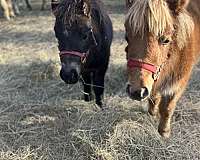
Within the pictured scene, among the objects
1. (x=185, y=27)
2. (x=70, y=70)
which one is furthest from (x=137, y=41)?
(x=70, y=70)

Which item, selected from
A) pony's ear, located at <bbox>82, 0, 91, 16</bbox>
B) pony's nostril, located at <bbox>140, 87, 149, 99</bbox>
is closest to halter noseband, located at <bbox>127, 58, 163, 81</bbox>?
pony's nostril, located at <bbox>140, 87, 149, 99</bbox>

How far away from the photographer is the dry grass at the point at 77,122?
12.9 feet

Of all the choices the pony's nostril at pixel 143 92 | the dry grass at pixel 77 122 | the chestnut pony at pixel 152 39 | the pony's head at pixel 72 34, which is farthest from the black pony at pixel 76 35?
the pony's nostril at pixel 143 92

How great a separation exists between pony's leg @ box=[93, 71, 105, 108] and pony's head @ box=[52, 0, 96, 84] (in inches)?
26.2

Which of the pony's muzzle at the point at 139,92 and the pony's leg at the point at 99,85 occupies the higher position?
the pony's muzzle at the point at 139,92

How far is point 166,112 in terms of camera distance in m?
4.19

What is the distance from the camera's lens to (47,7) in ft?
38.5

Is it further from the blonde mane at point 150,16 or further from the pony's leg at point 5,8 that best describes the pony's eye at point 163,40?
the pony's leg at point 5,8

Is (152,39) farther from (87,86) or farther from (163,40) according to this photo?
(87,86)

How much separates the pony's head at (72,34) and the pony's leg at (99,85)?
666mm

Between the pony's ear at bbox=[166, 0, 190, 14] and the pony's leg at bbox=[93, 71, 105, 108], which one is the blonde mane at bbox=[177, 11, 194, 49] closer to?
the pony's ear at bbox=[166, 0, 190, 14]

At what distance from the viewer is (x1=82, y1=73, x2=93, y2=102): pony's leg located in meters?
4.89

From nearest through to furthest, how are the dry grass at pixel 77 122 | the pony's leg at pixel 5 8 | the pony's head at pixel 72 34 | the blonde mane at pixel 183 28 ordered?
the blonde mane at pixel 183 28
the dry grass at pixel 77 122
the pony's head at pixel 72 34
the pony's leg at pixel 5 8

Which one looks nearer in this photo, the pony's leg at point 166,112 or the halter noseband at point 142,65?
the halter noseband at point 142,65
